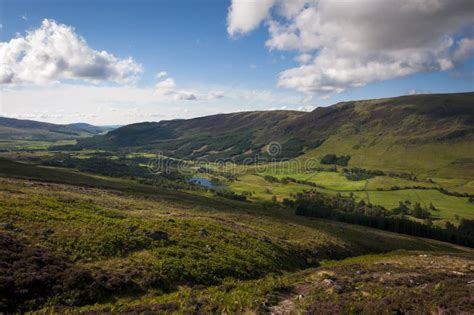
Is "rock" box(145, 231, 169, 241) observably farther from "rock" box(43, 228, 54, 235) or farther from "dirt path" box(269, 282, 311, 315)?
"dirt path" box(269, 282, 311, 315)

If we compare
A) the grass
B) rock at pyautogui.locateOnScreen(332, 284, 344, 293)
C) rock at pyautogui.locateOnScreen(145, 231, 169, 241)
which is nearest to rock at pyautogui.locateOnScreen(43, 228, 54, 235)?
rock at pyautogui.locateOnScreen(145, 231, 169, 241)

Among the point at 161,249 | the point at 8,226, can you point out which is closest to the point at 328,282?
the point at 161,249

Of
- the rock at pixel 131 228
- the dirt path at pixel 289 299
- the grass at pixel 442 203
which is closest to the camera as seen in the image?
the dirt path at pixel 289 299

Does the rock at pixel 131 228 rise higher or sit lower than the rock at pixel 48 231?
lower

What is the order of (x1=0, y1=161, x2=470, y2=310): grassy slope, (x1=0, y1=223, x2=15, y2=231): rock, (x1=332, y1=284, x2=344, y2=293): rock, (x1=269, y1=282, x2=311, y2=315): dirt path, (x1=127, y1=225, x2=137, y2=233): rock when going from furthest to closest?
(x1=127, y1=225, x2=137, y2=233): rock → (x1=0, y1=223, x2=15, y2=231): rock → (x1=0, y1=161, x2=470, y2=310): grassy slope → (x1=332, y1=284, x2=344, y2=293): rock → (x1=269, y1=282, x2=311, y2=315): dirt path

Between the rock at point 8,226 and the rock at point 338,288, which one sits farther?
the rock at point 8,226

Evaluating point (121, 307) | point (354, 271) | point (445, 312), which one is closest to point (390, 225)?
point (354, 271)

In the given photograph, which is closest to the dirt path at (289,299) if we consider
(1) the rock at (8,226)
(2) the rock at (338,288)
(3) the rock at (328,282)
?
(3) the rock at (328,282)

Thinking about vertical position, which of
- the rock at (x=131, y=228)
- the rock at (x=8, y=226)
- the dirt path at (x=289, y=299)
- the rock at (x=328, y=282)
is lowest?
the rock at (x=328, y=282)

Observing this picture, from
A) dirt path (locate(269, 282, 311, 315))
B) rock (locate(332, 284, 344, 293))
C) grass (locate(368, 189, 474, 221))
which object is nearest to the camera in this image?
dirt path (locate(269, 282, 311, 315))

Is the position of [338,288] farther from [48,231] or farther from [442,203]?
[442,203]

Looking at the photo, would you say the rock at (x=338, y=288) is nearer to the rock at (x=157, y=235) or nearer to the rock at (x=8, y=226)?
the rock at (x=157, y=235)
